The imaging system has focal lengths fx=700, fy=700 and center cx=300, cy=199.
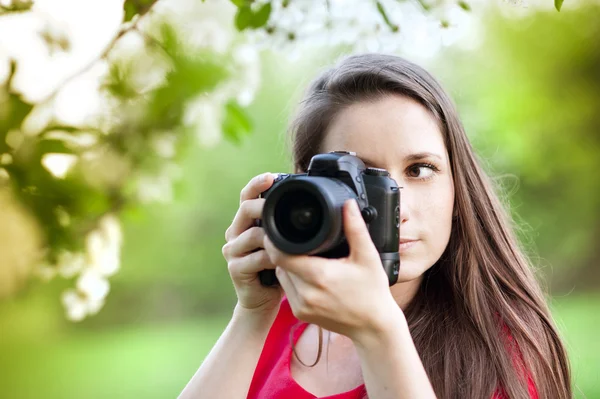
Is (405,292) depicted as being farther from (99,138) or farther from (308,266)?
(99,138)

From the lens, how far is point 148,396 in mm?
4668

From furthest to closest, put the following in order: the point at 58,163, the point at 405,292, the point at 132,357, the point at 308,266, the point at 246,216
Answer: the point at 132,357
the point at 405,292
the point at 246,216
the point at 308,266
the point at 58,163

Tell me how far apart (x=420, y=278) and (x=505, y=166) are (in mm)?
4490

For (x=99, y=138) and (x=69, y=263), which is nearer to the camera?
Result: (x=99, y=138)

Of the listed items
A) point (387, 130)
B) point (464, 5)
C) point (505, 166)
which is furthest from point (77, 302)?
point (505, 166)

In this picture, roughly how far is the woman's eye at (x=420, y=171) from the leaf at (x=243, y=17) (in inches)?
9.8

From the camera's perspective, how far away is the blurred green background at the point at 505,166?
5.44 metres

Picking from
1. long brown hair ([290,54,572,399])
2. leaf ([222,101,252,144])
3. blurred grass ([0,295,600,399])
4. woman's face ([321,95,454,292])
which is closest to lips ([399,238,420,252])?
woman's face ([321,95,454,292])

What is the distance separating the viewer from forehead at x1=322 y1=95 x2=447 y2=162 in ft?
2.63

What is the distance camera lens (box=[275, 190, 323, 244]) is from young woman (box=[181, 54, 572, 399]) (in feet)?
0.56

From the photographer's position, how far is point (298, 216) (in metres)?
0.61

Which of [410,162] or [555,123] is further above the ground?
[555,123]

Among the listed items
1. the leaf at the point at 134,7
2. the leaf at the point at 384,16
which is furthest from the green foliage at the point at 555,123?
the leaf at the point at 134,7

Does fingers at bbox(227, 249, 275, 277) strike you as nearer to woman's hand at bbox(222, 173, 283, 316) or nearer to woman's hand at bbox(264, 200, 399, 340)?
woman's hand at bbox(222, 173, 283, 316)
